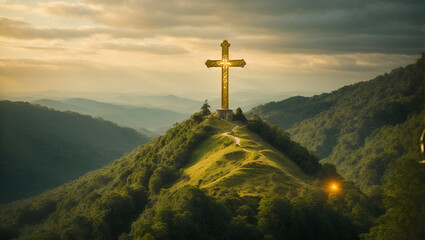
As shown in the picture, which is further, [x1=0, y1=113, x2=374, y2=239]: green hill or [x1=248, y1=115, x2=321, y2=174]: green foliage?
[x1=248, y1=115, x2=321, y2=174]: green foliage

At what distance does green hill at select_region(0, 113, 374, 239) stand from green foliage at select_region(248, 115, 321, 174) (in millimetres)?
244

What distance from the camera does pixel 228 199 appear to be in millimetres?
49531

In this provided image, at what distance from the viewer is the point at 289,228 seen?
4531cm

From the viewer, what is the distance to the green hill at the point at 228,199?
4381 cm

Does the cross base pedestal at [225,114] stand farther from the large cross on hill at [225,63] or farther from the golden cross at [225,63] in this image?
the golden cross at [225,63]

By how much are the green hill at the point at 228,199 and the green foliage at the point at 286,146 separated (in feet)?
0.80

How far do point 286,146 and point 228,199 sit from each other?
37279 millimetres

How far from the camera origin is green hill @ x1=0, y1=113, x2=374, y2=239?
1725 inches

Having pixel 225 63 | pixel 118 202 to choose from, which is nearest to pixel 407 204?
pixel 118 202

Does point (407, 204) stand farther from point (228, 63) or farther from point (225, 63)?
point (225, 63)

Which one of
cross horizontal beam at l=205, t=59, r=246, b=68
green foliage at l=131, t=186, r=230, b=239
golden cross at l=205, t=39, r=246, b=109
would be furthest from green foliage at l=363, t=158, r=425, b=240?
→ golden cross at l=205, t=39, r=246, b=109

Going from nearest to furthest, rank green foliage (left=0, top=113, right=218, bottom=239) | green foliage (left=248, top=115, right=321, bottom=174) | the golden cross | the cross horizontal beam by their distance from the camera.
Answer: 1. green foliage (left=0, top=113, right=218, bottom=239)
2. the cross horizontal beam
3. the golden cross
4. green foliage (left=248, top=115, right=321, bottom=174)

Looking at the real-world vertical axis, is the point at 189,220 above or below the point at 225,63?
below

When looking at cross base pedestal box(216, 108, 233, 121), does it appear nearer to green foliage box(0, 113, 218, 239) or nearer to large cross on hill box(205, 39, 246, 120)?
green foliage box(0, 113, 218, 239)
